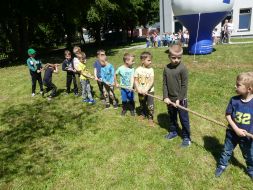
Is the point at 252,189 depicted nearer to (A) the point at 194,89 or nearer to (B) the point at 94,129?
(B) the point at 94,129

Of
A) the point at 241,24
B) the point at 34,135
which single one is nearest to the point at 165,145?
the point at 34,135

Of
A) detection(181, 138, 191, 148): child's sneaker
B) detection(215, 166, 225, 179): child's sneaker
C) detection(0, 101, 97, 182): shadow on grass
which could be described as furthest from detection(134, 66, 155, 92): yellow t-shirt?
detection(215, 166, 225, 179): child's sneaker

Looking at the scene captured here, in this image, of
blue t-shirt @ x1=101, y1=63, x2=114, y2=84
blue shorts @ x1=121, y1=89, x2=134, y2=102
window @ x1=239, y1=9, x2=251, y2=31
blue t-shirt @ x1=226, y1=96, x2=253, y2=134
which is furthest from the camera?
window @ x1=239, y1=9, x2=251, y2=31

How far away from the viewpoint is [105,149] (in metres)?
5.66

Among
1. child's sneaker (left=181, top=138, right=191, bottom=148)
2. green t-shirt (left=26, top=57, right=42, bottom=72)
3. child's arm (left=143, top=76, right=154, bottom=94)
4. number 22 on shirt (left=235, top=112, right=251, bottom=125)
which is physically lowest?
child's sneaker (left=181, top=138, right=191, bottom=148)

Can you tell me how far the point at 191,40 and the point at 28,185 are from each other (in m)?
14.1

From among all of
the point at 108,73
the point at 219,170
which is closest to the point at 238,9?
the point at 108,73

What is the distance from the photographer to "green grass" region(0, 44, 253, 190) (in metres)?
4.62

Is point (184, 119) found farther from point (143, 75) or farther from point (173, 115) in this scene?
point (143, 75)

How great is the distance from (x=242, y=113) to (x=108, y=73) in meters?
4.09

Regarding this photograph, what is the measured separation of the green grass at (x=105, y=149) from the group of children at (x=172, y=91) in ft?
1.04

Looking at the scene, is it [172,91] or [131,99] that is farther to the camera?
[131,99]

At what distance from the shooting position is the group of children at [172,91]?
4051mm

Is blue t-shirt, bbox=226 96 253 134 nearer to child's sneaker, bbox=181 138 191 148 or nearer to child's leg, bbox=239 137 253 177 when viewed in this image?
child's leg, bbox=239 137 253 177
